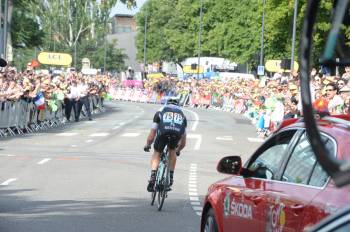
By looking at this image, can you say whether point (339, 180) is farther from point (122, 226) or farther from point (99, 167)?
point (99, 167)

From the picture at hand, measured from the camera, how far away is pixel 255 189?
249 inches

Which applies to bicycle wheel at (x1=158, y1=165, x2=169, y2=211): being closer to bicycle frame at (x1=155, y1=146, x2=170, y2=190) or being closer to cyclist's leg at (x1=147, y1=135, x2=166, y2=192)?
bicycle frame at (x1=155, y1=146, x2=170, y2=190)

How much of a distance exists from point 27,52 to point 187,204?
115603 mm

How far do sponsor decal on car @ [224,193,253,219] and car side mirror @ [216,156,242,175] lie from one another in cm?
18

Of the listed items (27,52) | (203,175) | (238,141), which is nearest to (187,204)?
(203,175)

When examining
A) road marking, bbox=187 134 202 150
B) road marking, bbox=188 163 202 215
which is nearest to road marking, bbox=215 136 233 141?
A: road marking, bbox=187 134 202 150

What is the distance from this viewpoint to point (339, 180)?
2254mm

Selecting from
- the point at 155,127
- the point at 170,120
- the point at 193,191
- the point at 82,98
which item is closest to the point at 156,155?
the point at 155,127

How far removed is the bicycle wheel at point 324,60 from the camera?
7.54 feet

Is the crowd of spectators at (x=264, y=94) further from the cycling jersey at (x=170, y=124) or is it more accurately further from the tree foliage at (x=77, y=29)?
the tree foliage at (x=77, y=29)

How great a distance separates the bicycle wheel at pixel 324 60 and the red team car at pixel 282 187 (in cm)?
190

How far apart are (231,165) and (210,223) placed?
29.9 inches

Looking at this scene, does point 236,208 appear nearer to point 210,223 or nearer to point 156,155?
point 210,223

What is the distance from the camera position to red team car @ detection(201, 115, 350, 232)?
5055mm
